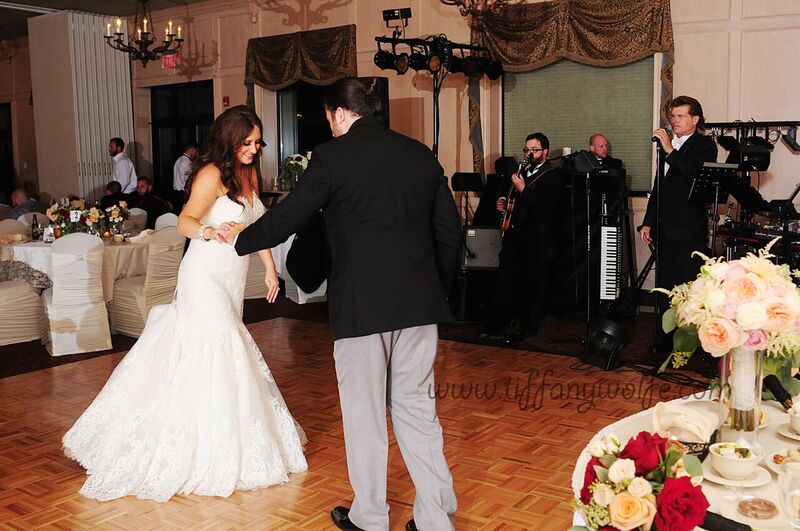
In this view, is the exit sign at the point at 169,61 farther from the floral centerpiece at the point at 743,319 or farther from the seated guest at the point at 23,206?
the floral centerpiece at the point at 743,319

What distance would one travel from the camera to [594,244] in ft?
25.1

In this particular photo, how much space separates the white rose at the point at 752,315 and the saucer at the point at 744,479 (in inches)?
12.1

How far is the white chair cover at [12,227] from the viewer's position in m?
7.23

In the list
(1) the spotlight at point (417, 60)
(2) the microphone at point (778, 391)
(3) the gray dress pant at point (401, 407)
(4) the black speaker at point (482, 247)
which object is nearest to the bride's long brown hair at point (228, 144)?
(3) the gray dress pant at point (401, 407)

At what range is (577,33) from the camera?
8445 mm

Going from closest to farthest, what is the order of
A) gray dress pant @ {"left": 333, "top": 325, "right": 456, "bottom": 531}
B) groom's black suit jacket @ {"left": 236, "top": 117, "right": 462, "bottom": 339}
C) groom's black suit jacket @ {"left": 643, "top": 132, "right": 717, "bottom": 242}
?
groom's black suit jacket @ {"left": 236, "top": 117, "right": 462, "bottom": 339}, gray dress pant @ {"left": 333, "top": 325, "right": 456, "bottom": 531}, groom's black suit jacket @ {"left": 643, "top": 132, "right": 717, "bottom": 242}

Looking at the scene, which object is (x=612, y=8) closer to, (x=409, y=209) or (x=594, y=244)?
(x=594, y=244)

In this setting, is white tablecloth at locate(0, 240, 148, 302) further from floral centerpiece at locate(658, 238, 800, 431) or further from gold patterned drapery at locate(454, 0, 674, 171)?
floral centerpiece at locate(658, 238, 800, 431)

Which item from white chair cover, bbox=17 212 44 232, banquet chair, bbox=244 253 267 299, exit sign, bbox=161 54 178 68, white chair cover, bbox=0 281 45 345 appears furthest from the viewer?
→ exit sign, bbox=161 54 178 68

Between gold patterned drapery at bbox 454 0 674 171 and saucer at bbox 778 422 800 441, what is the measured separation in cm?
622

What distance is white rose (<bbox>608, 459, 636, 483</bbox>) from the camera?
145 cm

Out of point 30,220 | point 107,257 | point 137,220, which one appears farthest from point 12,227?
point 137,220

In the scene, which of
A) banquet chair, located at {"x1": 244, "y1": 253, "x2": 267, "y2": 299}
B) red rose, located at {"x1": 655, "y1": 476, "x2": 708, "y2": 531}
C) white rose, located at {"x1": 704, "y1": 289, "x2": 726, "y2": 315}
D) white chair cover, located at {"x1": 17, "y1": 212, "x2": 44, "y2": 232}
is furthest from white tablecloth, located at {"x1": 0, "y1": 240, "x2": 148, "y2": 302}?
red rose, located at {"x1": 655, "y1": 476, "x2": 708, "y2": 531}

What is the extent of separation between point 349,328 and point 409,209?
442 mm
